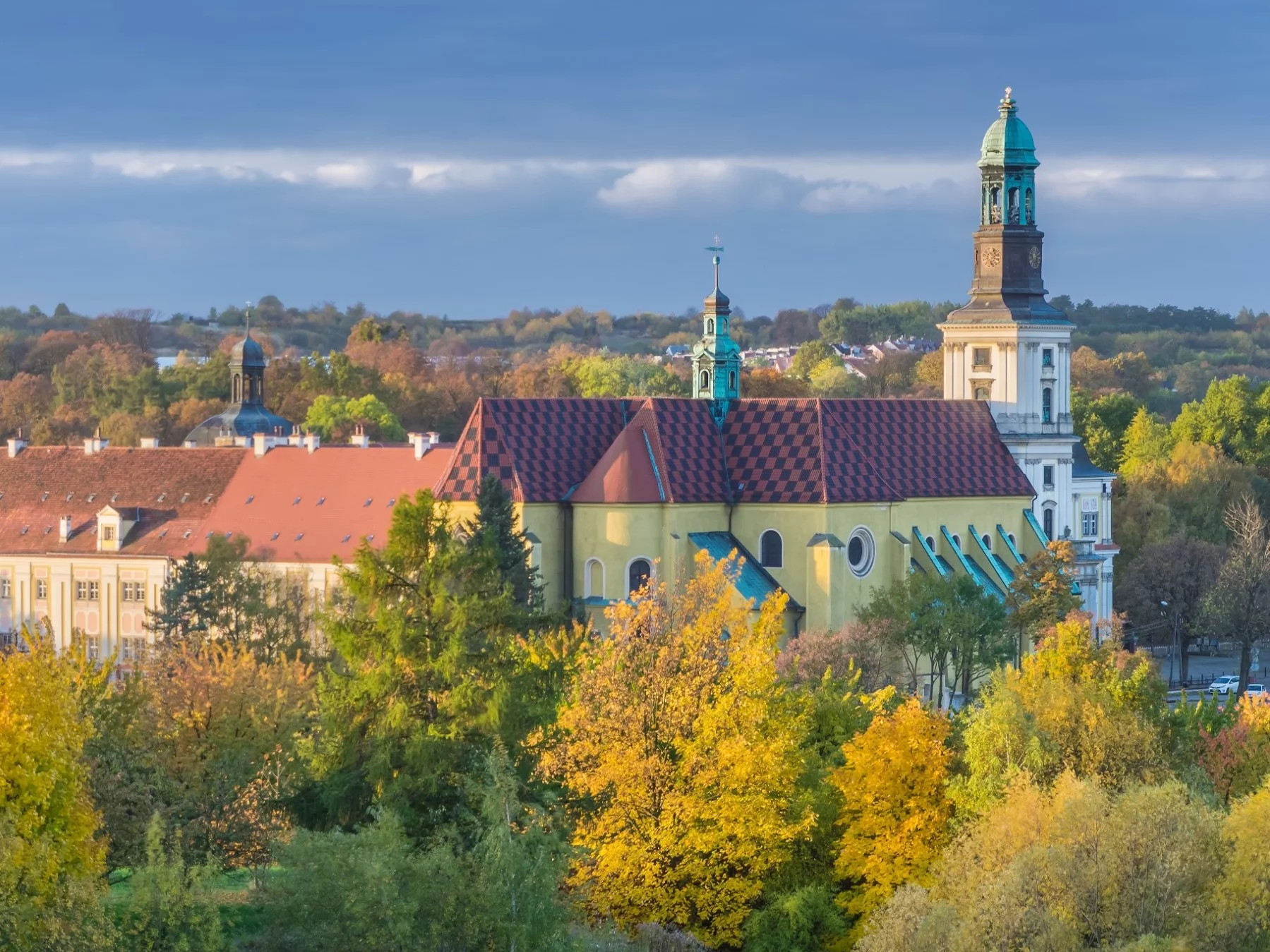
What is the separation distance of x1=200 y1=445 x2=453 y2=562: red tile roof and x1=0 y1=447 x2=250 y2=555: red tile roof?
129 centimetres

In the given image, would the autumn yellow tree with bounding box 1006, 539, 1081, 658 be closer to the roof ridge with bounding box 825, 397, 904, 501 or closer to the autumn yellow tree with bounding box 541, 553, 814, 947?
the roof ridge with bounding box 825, 397, 904, 501

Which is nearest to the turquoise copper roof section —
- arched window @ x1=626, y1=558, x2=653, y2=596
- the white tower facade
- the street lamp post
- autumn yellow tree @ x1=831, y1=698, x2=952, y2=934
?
arched window @ x1=626, y1=558, x2=653, y2=596

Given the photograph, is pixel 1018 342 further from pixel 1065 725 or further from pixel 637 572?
pixel 1065 725

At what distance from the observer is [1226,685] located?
325 ft

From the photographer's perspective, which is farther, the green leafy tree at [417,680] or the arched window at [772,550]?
the arched window at [772,550]

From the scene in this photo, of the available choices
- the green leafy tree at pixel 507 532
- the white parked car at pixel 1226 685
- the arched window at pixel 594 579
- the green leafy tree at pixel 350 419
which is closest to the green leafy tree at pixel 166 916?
the green leafy tree at pixel 507 532

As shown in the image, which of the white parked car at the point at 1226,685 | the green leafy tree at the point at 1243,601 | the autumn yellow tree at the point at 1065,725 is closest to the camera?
the autumn yellow tree at the point at 1065,725

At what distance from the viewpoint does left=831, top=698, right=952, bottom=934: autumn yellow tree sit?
52688mm

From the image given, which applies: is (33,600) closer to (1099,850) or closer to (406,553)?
(406,553)

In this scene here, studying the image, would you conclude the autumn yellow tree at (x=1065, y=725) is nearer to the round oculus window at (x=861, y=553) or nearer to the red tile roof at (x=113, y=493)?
the round oculus window at (x=861, y=553)

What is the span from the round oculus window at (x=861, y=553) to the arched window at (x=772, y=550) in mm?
2100

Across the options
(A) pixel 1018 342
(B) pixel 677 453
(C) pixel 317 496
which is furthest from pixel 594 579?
(A) pixel 1018 342

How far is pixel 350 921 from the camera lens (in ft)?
138

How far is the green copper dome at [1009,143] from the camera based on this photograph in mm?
105188
